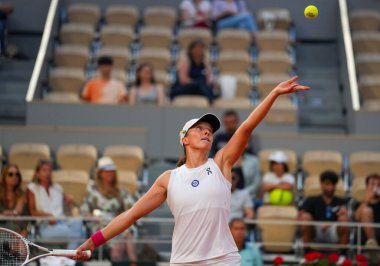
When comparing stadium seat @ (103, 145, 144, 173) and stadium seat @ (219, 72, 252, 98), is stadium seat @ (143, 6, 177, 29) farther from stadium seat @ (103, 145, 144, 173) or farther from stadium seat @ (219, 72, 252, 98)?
stadium seat @ (103, 145, 144, 173)

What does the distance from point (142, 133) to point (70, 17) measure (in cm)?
390

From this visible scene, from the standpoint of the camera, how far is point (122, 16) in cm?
1933

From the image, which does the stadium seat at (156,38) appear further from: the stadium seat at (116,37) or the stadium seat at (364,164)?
the stadium seat at (364,164)

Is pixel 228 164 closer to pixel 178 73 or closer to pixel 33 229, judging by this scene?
pixel 33 229

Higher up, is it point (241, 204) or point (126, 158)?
point (126, 158)

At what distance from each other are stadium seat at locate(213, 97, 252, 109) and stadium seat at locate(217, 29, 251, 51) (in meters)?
2.02

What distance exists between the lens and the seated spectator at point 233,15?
62.4 feet

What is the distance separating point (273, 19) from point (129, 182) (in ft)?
17.9

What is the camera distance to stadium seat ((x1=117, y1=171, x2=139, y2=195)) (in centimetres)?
1466

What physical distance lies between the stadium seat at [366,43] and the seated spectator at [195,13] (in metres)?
2.31

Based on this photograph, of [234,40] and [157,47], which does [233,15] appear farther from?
[157,47]

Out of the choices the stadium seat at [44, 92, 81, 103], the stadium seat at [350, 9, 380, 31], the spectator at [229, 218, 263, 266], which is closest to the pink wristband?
the spectator at [229, 218, 263, 266]

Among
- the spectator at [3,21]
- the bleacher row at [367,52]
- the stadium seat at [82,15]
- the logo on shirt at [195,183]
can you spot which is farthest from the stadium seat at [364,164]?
the logo on shirt at [195,183]

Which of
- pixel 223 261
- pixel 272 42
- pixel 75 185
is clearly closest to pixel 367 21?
pixel 272 42
